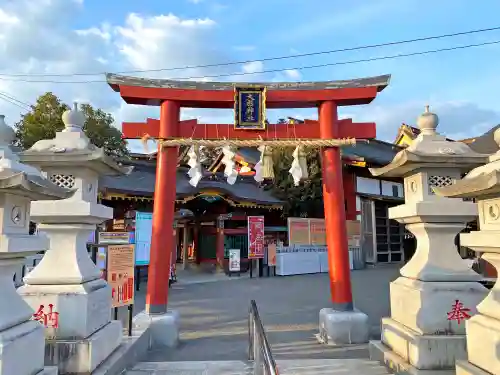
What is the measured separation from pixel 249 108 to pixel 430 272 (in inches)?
176

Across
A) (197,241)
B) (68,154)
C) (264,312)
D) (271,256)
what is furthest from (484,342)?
(197,241)

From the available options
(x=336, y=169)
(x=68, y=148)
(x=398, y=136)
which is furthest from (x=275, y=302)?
(x=398, y=136)

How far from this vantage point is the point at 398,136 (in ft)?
102

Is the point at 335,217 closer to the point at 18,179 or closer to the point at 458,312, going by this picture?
the point at 458,312

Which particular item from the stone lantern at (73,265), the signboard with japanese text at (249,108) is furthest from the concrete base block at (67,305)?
the signboard with japanese text at (249,108)

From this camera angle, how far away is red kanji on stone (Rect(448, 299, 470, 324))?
495 cm

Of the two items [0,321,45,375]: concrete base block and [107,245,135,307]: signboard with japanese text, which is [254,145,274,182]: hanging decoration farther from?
[0,321,45,375]: concrete base block

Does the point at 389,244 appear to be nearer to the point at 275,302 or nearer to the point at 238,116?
the point at 275,302

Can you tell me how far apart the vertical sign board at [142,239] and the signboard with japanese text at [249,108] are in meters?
4.53

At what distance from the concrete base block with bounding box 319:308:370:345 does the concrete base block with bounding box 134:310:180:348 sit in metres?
2.72

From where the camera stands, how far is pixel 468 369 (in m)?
3.66

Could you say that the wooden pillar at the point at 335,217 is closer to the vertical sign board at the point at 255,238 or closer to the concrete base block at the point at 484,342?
the concrete base block at the point at 484,342

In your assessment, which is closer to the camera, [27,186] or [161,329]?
[27,186]

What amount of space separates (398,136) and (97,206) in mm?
29384
